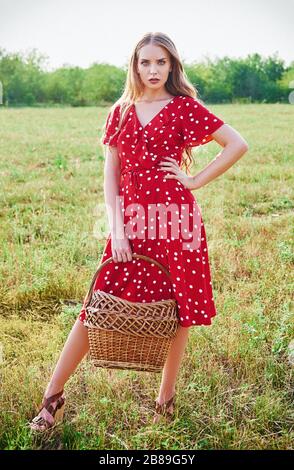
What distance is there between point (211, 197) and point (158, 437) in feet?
15.4

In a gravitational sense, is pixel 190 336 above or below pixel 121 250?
below

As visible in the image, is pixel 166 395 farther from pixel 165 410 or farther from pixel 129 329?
pixel 129 329

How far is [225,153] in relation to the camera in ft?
9.04

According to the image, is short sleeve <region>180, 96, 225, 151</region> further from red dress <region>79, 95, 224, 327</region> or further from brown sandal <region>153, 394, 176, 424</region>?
brown sandal <region>153, 394, 176, 424</region>

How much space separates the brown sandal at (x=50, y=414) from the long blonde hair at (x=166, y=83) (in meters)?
1.35

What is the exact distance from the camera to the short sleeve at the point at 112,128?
291 cm

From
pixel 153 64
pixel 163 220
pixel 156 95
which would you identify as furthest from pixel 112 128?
pixel 163 220

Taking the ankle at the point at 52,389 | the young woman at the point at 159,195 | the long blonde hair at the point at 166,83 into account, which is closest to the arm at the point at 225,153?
the young woman at the point at 159,195

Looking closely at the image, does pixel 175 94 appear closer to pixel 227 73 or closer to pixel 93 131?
pixel 93 131

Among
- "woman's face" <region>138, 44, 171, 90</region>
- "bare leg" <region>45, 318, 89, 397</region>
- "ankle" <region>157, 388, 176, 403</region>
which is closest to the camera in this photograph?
"woman's face" <region>138, 44, 171, 90</region>

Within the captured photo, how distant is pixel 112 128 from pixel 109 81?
138 feet

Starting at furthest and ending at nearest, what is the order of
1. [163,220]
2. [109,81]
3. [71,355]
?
[109,81] < [71,355] < [163,220]

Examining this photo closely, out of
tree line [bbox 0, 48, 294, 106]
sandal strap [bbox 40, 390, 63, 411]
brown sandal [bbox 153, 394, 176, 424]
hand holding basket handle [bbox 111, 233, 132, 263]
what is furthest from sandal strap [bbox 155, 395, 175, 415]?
tree line [bbox 0, 48, 294, 106]

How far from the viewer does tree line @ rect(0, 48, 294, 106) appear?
122 feet
